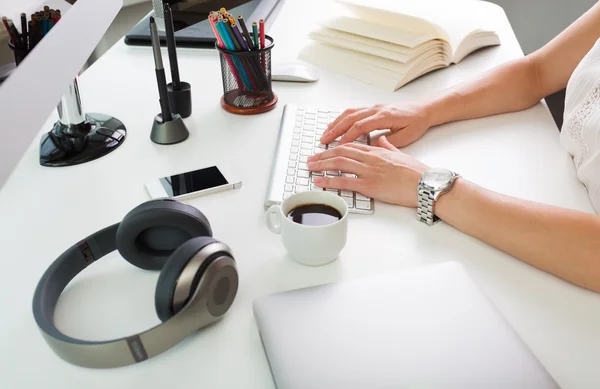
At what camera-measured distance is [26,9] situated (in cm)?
53

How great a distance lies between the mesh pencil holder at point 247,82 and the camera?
1.01 meters

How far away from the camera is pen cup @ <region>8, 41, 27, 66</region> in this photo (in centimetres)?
46

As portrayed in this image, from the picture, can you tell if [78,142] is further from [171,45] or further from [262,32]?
[262,32]

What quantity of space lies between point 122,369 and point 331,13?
122 cm

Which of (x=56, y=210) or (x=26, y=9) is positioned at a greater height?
(x=26, y=9)

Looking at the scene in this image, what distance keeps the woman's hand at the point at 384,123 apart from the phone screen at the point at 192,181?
0.20 m

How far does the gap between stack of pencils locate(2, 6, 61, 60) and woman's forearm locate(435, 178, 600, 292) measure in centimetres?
53

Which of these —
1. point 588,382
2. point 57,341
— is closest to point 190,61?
point 57,341

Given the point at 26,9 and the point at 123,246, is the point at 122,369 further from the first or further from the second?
the point at 26,9

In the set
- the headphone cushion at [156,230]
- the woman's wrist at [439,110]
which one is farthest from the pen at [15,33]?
the woman's wrist at [439,110]

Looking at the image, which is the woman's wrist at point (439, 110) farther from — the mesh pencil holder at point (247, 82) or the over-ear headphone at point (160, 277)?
the over-ear headphone at point (160, 277)

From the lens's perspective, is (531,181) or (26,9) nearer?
(26,9)

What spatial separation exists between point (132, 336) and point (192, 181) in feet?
1.13

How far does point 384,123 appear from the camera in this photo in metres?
0.96
